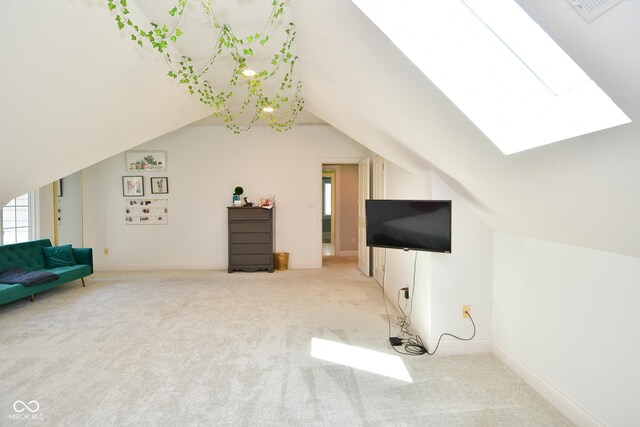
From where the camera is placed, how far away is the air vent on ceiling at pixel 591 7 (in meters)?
0.77

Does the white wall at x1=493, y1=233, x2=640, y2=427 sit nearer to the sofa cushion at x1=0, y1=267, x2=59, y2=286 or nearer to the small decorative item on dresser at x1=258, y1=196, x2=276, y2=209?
the small decorative item on dresser at x1=258, y1=196, x2=276, y2=209

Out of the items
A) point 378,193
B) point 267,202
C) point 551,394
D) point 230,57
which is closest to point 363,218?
point 378,193

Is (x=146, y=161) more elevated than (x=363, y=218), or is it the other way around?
(x=146, y=161)

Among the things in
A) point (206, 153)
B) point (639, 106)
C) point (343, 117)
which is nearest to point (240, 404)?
point (639, 106)

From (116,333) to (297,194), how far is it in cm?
385

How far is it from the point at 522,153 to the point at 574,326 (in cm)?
122

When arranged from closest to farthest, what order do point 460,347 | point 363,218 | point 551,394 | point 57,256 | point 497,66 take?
point 497,66
point 551,394
point 460,347
point 57,256
point 363,218

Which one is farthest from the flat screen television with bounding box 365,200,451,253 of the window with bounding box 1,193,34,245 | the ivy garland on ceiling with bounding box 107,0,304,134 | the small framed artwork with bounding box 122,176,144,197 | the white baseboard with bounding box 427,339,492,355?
the window with bounding box 1,193,34,245

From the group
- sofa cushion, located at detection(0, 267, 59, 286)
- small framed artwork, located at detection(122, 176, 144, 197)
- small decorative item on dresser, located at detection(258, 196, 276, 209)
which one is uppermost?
small framed artwork, located at detection(122, 176, 144, 197)

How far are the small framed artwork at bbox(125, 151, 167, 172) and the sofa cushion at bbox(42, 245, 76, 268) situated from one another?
1.97m

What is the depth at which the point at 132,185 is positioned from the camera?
6285mm

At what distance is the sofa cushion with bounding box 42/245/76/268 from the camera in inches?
188

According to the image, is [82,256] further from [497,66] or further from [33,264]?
[497,66]

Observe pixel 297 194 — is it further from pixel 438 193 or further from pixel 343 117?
pixel 438 193
